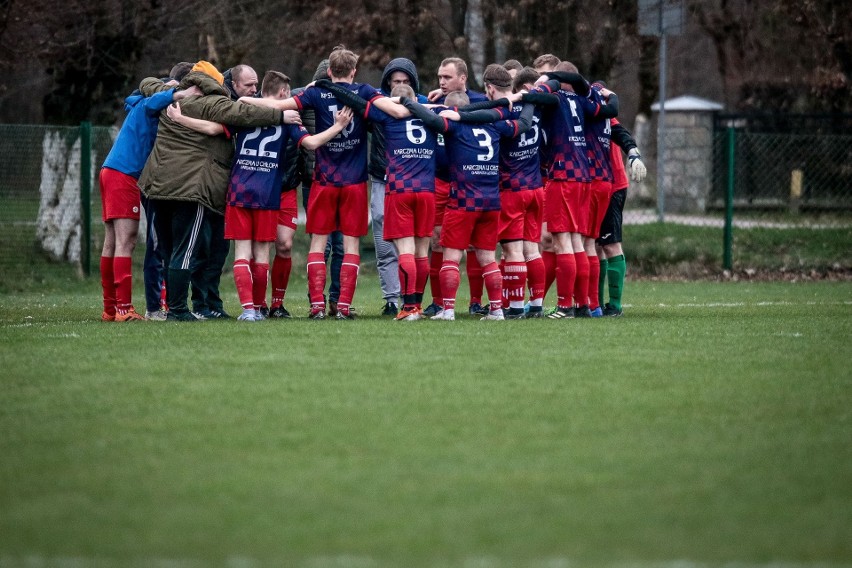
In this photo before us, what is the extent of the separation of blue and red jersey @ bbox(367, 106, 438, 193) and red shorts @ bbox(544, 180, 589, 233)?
127 centimetres

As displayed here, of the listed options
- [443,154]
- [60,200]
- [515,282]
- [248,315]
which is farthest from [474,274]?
[60,200]

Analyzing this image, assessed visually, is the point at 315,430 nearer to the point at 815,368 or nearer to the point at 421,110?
the point at 815,368

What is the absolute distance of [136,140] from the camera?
34.4 ft

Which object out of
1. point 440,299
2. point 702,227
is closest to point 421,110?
point 440,299

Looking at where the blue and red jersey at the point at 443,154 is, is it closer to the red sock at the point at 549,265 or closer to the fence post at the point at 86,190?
the red sock at the point at 549,265

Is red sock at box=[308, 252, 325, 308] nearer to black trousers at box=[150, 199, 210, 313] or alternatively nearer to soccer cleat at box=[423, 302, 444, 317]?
black trousers at box=[150, 199, 210, 313]

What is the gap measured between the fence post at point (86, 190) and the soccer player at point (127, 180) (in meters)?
6.26

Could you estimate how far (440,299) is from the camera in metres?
11.2

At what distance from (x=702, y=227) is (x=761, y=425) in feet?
45.2

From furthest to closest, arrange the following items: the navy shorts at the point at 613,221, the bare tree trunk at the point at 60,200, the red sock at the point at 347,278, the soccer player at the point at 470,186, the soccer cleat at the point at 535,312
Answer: the bare tree trunk at the point at 60,200 → the navy shorts at the point at 613,221 → the soccer cleat at the point at 535,312 → the red sock at the point at 347,278 → the soccer player at the point at 470,186

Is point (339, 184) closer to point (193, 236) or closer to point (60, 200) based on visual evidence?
point (193, 236)

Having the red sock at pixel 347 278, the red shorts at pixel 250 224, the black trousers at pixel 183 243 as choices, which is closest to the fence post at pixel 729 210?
the red sock at pixel 347 278

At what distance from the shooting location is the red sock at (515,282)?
1051cm

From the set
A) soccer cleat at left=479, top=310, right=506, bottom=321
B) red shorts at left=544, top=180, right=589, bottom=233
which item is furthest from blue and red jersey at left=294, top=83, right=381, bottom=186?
red shorts at left=544, top=180, right=589, bottom=233
